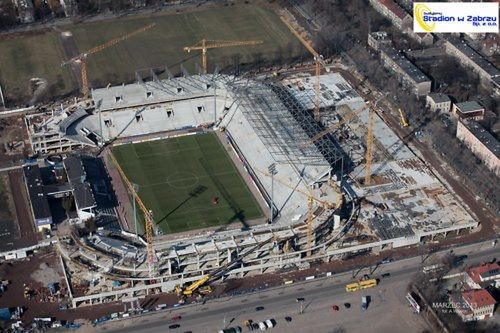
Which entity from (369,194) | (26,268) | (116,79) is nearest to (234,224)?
(369,194)

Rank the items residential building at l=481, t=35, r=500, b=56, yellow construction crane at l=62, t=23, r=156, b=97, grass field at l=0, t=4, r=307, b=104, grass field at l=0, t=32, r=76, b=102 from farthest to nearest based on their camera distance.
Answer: residential building at l=481, t=35, r=500, b=56 < grass field at l=0, t=4, r=307, b=104 < grass field at l=0, t=32, r=76, b=102 < yellow construction crane at l=62, t=23, r=156, b=97

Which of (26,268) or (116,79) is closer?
(26,268)

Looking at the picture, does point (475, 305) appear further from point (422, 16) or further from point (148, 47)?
point (148, 47)

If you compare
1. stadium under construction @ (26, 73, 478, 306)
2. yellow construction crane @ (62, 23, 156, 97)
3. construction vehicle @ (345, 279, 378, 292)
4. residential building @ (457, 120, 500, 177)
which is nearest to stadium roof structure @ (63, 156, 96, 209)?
stadium under construction @ (26, 73, 478, 306)

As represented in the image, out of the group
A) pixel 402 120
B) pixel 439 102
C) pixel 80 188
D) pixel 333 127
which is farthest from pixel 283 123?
pixel 80 188

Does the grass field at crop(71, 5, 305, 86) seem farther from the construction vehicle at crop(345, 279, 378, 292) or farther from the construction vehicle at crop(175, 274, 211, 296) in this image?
the construction vehicle at crop(345, 279, 378, 292)

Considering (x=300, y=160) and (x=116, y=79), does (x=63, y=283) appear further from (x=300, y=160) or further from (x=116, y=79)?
(x=116, y=79)
